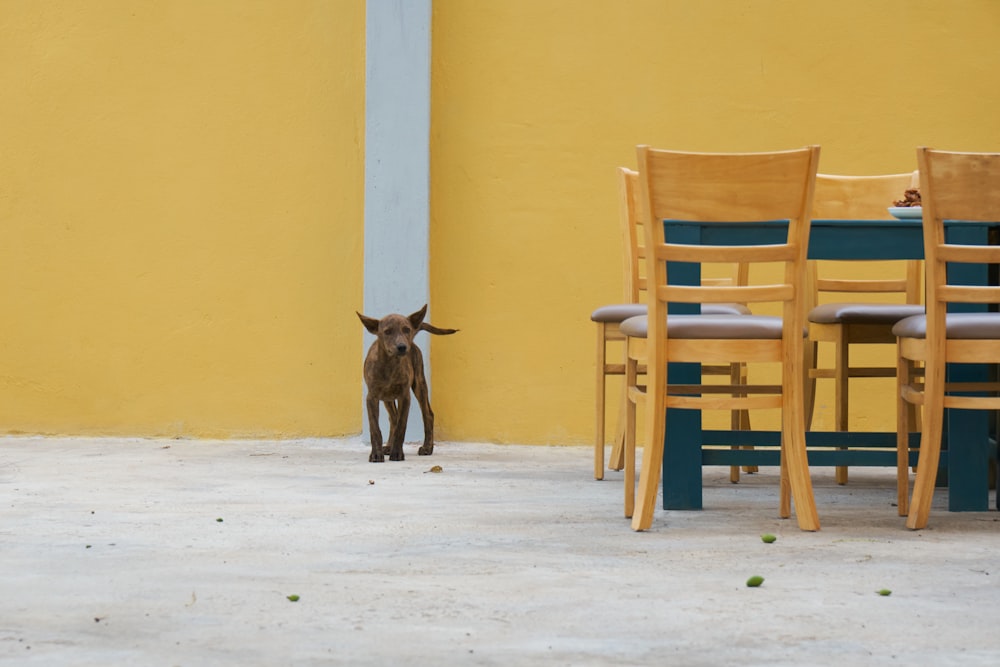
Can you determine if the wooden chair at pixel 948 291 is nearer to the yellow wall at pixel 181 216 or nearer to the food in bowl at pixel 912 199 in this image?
the food in bowl at pixel 912 199

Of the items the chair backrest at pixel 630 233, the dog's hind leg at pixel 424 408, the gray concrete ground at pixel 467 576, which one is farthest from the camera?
the dog's hind leg at pixel 424 408

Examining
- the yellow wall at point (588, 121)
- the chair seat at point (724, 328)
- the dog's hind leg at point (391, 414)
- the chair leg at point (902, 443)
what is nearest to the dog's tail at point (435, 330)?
the yellow wall at point (588, 121)

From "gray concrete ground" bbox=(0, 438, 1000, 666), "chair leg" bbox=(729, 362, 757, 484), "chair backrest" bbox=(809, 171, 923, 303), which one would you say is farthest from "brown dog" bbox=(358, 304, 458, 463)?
"chair backrest" bbox=(809, 171, 923, 303)

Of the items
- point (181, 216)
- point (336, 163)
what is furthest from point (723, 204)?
point (181, 216)

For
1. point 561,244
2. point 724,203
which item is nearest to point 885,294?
point 561,244

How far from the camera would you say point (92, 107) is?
5.14 metres

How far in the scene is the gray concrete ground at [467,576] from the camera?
6.04ft

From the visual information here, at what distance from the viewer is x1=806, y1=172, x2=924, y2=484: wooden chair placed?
3.82 metres

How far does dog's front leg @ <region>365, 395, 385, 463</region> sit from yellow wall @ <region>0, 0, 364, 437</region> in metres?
0.53

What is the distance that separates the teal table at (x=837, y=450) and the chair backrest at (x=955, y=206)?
282 millimetres

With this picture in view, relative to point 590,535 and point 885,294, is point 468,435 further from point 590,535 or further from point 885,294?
point 590,535

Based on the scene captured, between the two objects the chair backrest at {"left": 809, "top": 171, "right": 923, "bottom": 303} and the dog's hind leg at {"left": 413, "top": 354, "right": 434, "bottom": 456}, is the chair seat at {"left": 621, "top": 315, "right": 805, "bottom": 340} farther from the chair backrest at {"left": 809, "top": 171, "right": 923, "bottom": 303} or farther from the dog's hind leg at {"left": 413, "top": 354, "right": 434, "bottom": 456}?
the dog's hind leg at {"left": 413, "top": 354, "right": 434, "bottom": 456}

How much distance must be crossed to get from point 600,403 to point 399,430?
90cm

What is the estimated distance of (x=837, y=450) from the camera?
3211 mm
